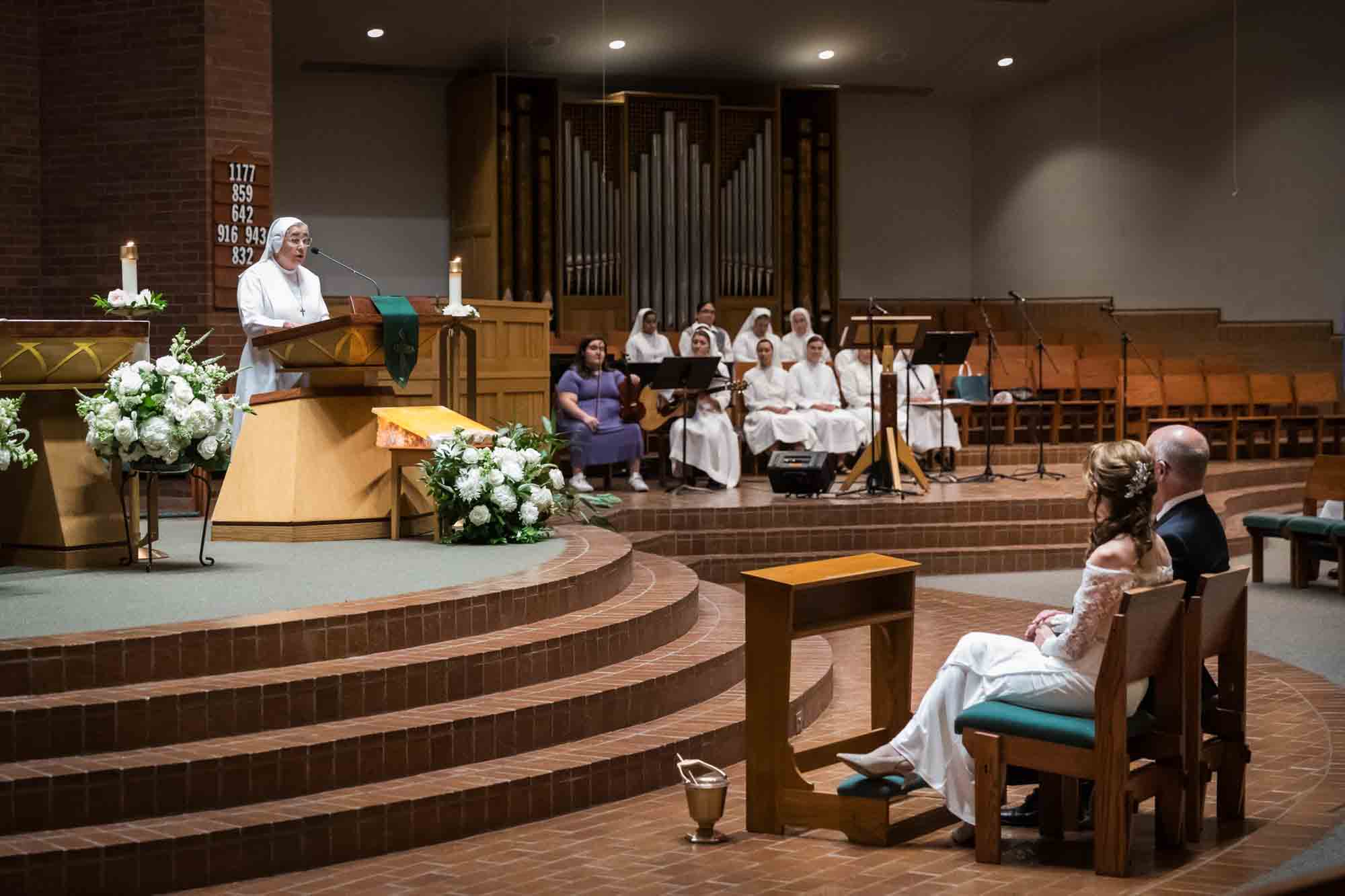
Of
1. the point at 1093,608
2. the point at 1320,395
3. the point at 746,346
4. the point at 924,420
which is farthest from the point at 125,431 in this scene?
the point at 1320,395

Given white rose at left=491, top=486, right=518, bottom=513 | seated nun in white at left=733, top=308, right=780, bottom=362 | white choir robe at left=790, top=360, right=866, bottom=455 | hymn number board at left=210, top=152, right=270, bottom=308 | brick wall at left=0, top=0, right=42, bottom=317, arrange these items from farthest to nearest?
seated nun in white at left=733, top=308, right=780, bottom=362 → white choir robe at left=790, top=360, right=866, bottom=455 → brick wall at left=0, top=0, right=42, bottom=317 → hymn number board at left=210, top=152, right=270, bottom=308 → white rose at left=491, top=486, right=518, bottom=513

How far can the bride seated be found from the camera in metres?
4.09

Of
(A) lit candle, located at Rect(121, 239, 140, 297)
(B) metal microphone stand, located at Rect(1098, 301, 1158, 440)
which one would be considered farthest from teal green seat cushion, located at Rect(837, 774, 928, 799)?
(B) metal microphone stand, located at Rect(1098, 301, 1158, 440)

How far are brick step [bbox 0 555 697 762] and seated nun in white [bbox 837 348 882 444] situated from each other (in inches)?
270

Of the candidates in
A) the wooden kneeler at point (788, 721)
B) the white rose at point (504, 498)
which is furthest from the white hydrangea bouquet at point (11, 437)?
the wooden kneeler at point (788, 721)

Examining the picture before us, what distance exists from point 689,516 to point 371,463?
3001mm

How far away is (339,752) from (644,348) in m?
8.18

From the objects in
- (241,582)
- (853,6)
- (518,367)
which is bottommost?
(241,582)

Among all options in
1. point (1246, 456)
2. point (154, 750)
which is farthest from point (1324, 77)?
point (154, 750)

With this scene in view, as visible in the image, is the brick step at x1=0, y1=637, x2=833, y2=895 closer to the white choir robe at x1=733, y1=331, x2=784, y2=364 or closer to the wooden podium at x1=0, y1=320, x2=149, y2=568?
the wooden podium at x1=0, y1=320, x2=149, y2=568

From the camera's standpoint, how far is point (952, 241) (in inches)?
713

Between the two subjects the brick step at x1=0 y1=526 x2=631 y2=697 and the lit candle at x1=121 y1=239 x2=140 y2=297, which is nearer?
A: the brick step at x1=0 y1=526 x2=631 y2=697

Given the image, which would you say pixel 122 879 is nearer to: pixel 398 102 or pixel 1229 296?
pixel 398 102

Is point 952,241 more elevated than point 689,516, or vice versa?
point 952,241
